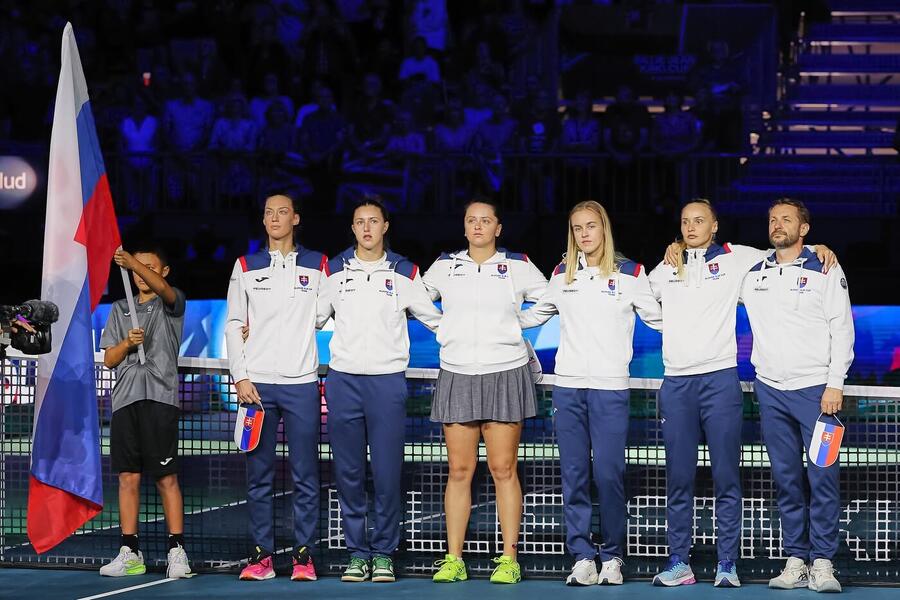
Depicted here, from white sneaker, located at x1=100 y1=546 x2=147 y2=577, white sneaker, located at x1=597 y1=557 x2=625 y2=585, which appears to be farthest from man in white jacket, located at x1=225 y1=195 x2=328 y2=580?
white sneaker, located at x1=597 y1=557 x2=625 y2=585

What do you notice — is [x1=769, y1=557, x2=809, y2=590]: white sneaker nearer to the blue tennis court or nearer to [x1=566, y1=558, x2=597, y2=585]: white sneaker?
the blue tennis court

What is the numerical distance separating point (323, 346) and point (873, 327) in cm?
524

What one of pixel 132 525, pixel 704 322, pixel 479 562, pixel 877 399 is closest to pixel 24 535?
pixel 132 525

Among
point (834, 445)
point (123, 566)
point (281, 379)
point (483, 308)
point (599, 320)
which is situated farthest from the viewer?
point (123, 566)

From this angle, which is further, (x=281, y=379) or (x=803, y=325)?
(x=281, y=379)

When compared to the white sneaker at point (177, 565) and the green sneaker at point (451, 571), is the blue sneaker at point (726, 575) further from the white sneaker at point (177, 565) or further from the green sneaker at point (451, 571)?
the white sneaker at point (177, 565)

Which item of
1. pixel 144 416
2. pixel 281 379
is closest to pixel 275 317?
pixel 281 379

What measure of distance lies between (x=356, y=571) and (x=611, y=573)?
1410 mm

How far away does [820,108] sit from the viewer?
1914 cm

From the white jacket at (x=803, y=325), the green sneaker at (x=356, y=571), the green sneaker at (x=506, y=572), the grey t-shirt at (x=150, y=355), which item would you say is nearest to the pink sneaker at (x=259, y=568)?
the green sneaker at (x=356, y=571)

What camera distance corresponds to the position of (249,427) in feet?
26.6

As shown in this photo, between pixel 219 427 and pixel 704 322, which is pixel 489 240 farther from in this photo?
pixel 219 427

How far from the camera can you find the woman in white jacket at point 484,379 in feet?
26.2

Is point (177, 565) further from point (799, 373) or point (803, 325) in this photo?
point (803, 325)
